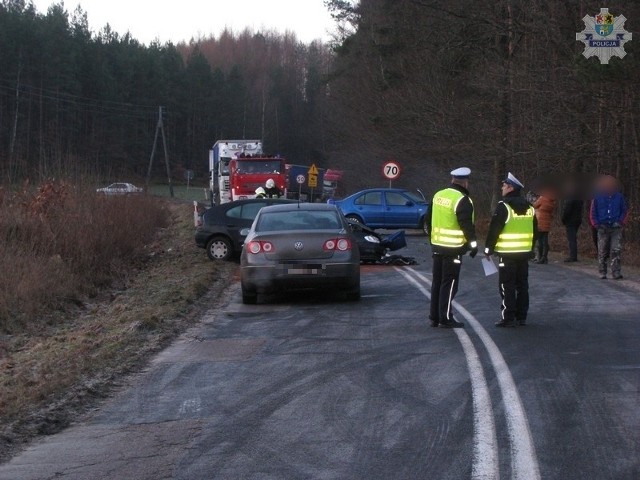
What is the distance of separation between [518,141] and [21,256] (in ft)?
46.4

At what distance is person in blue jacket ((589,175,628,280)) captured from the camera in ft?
54.7

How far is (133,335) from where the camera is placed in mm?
11805

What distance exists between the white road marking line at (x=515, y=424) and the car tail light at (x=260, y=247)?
4648 mm

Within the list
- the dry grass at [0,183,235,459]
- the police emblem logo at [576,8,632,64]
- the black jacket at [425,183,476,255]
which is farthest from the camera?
the police emblem logo at [576,8,632,64]

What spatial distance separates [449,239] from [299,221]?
395 centimetres

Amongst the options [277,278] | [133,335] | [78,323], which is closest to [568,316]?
[277,278]

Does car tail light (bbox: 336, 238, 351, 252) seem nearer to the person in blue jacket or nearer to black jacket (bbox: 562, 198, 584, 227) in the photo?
the person in blue jacket

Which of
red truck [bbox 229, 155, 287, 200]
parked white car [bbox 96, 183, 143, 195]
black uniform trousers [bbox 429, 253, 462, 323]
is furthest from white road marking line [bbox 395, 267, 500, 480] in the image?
red truck [bbox 229, 155, 287, 200]

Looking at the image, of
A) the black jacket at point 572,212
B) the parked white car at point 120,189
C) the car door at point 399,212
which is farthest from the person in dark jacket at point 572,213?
the parked white car at point 120,189

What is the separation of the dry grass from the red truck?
451cm

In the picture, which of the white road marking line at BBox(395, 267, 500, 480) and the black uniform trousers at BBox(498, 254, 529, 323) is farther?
the black uniform trousers at BBox(498, 254, 529, 323)

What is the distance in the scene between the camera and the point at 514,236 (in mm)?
11953

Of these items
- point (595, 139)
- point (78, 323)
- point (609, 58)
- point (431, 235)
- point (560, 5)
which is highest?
point (560, 5)

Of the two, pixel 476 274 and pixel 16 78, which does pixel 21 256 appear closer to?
pixel 476 274
